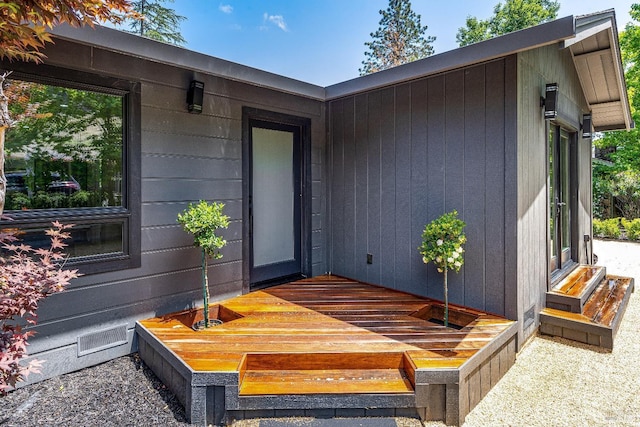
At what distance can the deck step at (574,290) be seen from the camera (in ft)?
12.0

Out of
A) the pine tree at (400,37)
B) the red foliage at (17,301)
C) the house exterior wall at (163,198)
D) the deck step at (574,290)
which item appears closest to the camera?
the red foliage at (17,301)

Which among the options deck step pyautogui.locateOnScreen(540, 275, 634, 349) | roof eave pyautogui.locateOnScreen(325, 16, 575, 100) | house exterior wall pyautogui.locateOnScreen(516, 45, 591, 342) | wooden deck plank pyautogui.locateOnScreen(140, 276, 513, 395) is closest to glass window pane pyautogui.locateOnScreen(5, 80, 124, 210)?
wooden deck plank pyautogui.locateOnScreen(140, 276, 513, 395)

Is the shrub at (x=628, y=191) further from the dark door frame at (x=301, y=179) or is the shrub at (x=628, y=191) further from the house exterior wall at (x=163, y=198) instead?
the house exterior wall at (x=163, y=198)

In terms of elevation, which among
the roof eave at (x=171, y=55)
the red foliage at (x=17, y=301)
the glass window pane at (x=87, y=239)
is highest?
the roof eave at (x=171, y=55)

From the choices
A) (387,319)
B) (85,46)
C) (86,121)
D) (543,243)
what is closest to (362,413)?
(387,319)

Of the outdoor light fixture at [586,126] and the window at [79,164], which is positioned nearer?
the window at [79,164]

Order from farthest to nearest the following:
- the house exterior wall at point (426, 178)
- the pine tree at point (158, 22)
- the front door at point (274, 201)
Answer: the pine tree at point (158, 22)
the front door at point (274, 201)
the house exterior wall at point (426, 178)

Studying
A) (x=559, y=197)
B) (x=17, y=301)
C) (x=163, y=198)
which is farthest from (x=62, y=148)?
(x=559, y=197)

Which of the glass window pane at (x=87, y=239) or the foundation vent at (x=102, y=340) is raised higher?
the glass window pane at (x=87, y=239)

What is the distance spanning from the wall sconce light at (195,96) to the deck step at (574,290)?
405cm

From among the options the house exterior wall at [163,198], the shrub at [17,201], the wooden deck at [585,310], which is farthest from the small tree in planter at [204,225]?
the wooden deck at [585,310]

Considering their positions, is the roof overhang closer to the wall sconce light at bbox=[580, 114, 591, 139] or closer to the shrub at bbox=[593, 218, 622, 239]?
the wall sconce light at bbox=[580, 114, 591, 139]

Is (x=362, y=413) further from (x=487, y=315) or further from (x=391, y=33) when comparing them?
(x=391, y=33)

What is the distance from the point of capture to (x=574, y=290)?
3.94 metres
